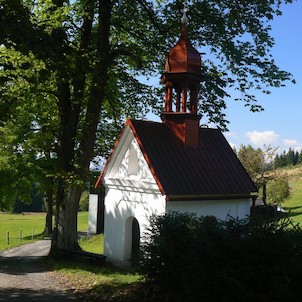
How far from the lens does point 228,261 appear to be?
6.90 metres

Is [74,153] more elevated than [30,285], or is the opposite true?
[74,153]

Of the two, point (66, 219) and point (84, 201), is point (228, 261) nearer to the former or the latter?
point (66, 219)

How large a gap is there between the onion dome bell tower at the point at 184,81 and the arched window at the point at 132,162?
176 centimetres

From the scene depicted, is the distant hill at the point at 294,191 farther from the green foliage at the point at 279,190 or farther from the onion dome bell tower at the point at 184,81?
the onion dome bell tower at the point at 184,81

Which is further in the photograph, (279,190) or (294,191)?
(294,191)

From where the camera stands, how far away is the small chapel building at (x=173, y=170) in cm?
1479

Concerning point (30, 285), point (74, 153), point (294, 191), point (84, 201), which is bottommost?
point (84, 201)

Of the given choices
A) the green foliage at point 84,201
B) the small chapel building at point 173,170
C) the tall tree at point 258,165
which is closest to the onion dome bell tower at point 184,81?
the small chapel building at point 173,170

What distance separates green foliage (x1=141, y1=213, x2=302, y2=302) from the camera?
620 cm

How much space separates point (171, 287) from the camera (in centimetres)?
826

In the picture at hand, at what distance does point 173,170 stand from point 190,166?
892 millimetres

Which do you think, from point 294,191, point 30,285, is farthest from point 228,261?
point 294,191

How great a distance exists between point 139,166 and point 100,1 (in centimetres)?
632

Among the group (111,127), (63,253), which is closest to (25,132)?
(111,127)
